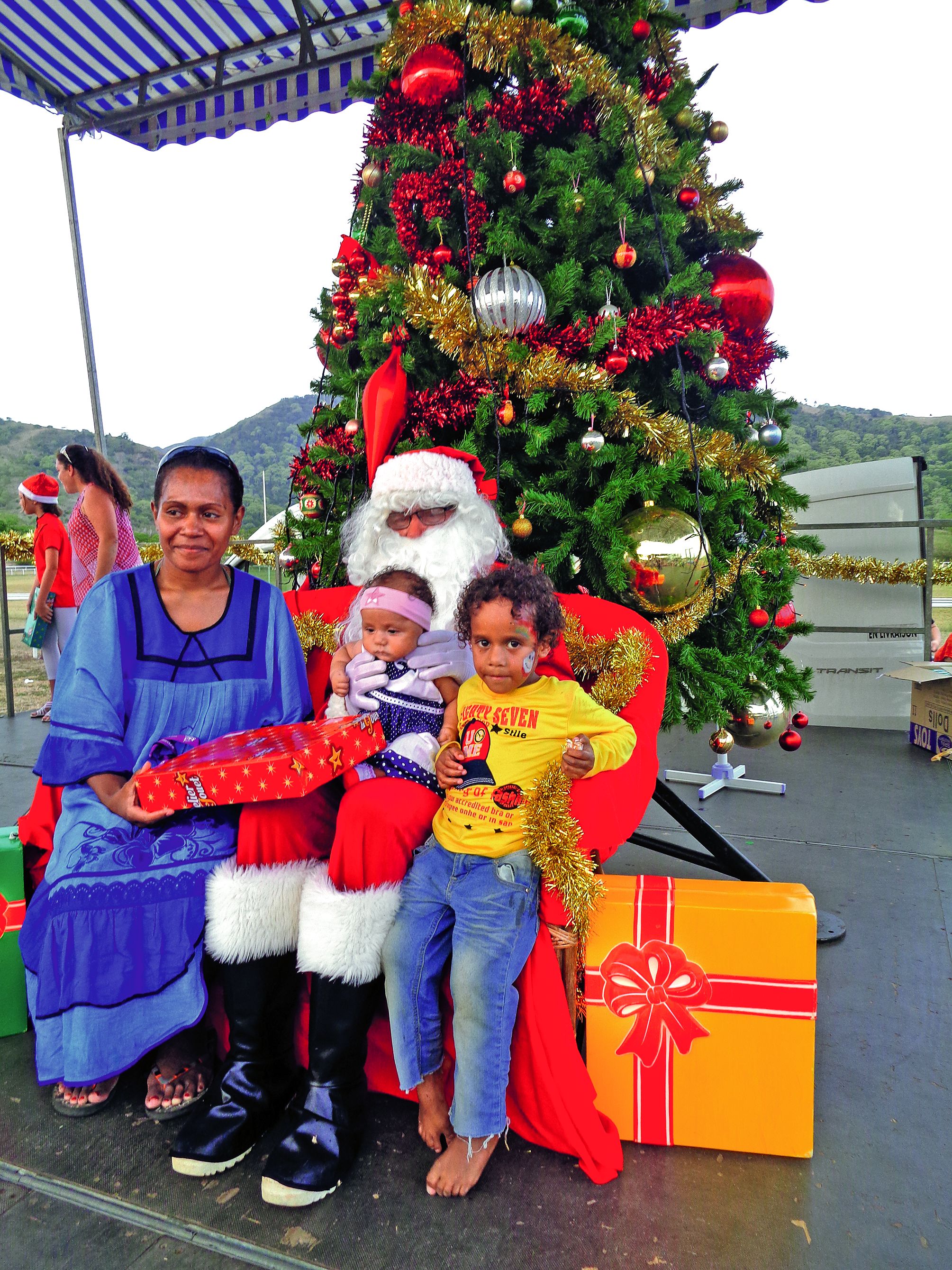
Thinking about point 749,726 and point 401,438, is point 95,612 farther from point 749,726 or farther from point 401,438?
point 749,726

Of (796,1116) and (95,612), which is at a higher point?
(95,612)

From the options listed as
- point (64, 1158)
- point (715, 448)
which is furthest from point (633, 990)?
point (715, 448)

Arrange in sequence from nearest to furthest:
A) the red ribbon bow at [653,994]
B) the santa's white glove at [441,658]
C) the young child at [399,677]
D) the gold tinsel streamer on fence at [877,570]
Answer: the red ribbon bow at [653,994]
the young child at [399,677]
the santa's white glove at [441,658]
the gold tinsel streamer on fence at [877,570]

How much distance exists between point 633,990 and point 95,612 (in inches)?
60.7

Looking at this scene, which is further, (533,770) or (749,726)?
(749,726)

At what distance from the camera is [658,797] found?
2.62 metres

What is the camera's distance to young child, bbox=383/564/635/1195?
151 cm

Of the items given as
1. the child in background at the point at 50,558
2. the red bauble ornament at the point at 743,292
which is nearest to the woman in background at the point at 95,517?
the child in background at the point at 50,558

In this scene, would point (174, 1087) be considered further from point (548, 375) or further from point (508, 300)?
point (508, 300)

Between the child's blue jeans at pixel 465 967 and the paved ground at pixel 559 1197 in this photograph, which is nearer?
the paved ground at pixel 559 1197

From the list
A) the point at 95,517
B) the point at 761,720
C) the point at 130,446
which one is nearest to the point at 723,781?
the point at 761,720

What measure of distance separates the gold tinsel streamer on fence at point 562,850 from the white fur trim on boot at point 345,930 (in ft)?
1.14

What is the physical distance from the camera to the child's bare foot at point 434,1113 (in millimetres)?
1610

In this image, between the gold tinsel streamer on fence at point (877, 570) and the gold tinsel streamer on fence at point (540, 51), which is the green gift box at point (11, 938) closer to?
the gold tinsel streamer on fence at point (540, 51)
